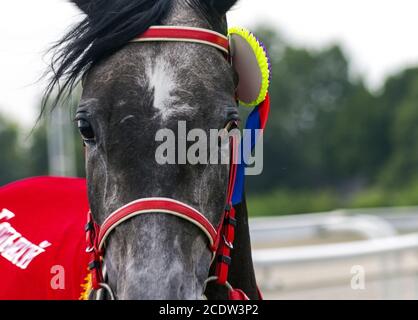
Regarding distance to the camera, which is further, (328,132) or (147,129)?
(328,132)

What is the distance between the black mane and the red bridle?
0.06 m

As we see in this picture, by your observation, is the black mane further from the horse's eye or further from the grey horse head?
the horse's eye

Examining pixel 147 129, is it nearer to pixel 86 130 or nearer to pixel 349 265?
pixel 86 130

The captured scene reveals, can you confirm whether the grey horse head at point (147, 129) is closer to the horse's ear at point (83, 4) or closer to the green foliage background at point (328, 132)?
the horse's ear at point (83, 4)

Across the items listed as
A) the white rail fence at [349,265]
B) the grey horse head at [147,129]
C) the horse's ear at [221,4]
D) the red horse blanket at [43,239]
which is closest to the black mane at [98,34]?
the grey horse head at [147,129]

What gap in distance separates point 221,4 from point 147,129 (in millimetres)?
708

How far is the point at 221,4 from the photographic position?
2.58 meters

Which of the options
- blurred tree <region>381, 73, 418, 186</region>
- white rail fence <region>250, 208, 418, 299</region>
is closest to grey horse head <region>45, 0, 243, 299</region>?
white rail fence <region>250, 208, 418, 299</region>

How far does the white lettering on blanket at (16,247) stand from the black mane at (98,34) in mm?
908

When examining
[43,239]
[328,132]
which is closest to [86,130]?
[43,239]

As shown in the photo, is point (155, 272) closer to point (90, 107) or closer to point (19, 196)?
point (90, 107)

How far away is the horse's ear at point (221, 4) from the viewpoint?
101 inches

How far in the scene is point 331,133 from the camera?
183 feet
